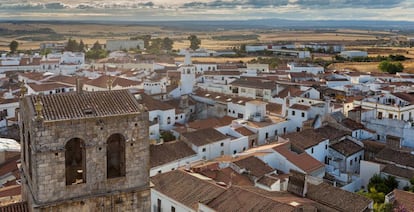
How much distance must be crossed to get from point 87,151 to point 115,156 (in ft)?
4.14

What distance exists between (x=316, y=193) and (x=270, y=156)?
22.6ft

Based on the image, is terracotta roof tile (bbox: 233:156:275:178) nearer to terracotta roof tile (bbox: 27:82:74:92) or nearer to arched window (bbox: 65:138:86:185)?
arched window (bbox: 65:138:86:185)

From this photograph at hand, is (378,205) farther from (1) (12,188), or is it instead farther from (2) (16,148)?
(2) (16,148)

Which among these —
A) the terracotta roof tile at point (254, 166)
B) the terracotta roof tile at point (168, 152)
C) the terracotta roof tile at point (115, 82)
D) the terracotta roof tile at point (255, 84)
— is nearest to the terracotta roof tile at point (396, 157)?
the terracotta roof tile at point (254, 166)

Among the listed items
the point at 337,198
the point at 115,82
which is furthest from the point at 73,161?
the point at 115,82

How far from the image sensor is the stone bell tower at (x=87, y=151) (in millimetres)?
11039

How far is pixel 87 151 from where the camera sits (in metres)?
11.4

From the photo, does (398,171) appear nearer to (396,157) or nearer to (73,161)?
(396,157)

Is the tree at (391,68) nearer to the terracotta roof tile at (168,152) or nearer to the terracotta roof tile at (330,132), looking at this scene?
the terracotta roof tile at (330,132)

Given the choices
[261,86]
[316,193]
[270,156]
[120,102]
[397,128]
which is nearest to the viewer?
[120,102]

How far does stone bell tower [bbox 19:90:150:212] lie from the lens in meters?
11.0

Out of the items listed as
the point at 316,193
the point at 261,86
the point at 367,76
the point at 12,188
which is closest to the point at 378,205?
the point at 316,193

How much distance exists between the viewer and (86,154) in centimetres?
1141

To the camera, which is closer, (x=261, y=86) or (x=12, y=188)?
(x=12, y=188)
